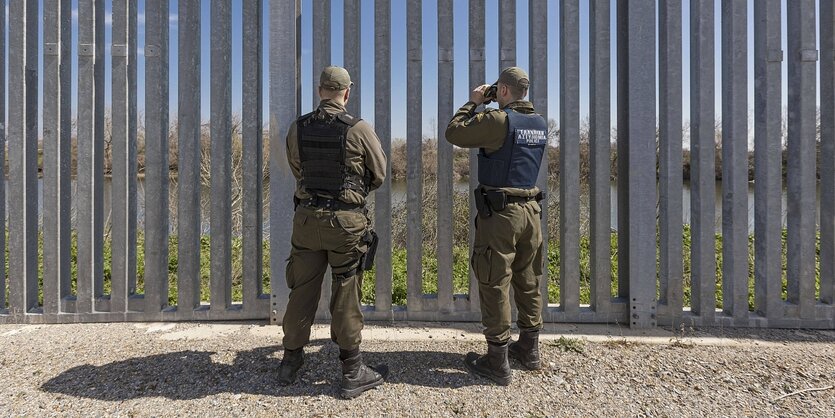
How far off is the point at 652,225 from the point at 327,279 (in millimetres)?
2592

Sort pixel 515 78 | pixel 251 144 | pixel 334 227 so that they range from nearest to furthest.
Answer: pixel 334 227 → pixel 515 78 → pixel 251 144

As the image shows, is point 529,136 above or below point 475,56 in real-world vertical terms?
below

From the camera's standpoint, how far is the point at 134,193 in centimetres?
368

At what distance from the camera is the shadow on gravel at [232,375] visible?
257cm

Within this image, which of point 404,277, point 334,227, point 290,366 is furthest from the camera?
point 404,277

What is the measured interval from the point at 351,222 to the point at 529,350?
1395mm

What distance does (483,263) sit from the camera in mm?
2779

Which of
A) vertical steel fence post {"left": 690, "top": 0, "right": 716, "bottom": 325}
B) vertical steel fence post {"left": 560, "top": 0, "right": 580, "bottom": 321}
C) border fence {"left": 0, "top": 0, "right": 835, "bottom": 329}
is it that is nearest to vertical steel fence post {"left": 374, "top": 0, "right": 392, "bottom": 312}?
border fence {"left": 0, "top": 0, "right": 835, "bottom": 329}

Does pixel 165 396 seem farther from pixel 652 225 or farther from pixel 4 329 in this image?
pixel 652 225

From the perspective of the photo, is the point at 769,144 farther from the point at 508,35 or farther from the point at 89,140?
the point at 89,140

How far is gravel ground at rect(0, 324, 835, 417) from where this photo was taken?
2.43 m

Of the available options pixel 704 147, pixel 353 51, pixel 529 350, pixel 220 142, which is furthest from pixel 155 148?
pixel 704 147

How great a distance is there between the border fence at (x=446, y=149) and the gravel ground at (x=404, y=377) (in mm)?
380

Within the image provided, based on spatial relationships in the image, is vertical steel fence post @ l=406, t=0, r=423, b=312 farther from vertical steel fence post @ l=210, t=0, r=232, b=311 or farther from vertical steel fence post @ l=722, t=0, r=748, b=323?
vertical steel fence post @ l=722, t=0, r=748, b=323
